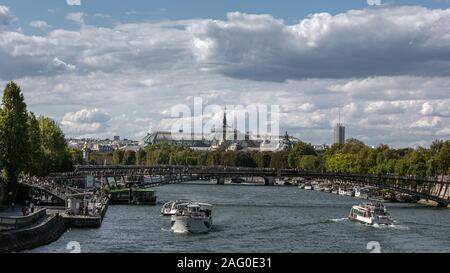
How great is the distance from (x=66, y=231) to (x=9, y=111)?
14.8 m

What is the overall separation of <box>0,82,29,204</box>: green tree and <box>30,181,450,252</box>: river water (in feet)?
25.2

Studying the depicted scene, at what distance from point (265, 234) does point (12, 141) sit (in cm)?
2099

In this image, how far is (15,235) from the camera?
34156 millimetres

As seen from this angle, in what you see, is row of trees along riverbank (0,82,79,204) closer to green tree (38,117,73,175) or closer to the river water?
the river water

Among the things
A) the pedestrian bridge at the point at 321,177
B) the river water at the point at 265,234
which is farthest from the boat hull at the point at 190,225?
the pedestrian bridge at the point at 321,177

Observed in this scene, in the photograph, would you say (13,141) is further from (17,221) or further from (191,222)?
(17,221)

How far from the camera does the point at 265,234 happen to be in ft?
161

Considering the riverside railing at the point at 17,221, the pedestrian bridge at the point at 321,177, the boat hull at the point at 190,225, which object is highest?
the pedestrian bridge at the point at 321,177

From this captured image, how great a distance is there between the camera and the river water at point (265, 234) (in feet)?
136

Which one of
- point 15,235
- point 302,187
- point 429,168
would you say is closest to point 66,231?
point 15,235

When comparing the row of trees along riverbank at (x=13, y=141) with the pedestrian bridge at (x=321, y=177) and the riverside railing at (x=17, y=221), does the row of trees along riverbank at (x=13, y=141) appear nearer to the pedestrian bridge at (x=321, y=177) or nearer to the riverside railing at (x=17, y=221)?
the riverside railing at (x=17, y=221)

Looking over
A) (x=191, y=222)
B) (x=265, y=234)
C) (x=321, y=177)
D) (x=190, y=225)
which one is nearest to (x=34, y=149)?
(x=191, y=222)

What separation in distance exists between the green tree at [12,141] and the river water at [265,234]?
25.2 ft
